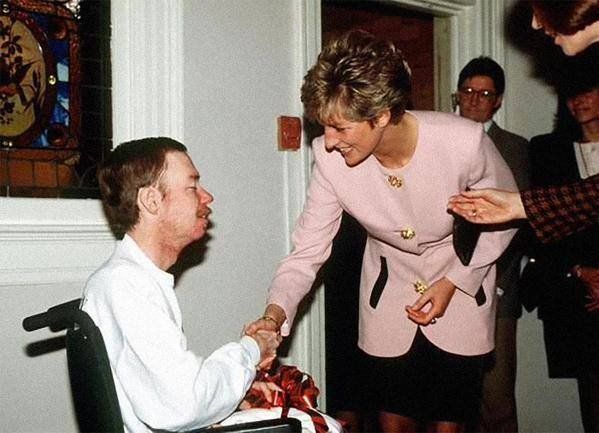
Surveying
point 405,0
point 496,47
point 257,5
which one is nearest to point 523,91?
point 496,47

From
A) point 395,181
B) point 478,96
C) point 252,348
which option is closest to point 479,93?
point 478,96

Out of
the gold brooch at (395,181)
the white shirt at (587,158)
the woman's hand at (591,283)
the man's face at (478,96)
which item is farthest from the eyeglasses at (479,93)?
the gold brooch at (395,181)

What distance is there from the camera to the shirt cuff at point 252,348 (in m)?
1.79

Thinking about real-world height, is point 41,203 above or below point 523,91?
below

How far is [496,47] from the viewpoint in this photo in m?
4.27

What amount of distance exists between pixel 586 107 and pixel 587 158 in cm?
24

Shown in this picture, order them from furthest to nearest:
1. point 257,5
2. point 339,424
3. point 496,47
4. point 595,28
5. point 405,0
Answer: point 496,47 < point 405,0 < point 257,5 < point 339,424 < point 595,28

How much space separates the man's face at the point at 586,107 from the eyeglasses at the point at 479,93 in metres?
0.39

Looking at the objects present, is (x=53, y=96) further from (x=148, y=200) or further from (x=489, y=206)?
(x=489, y=206)

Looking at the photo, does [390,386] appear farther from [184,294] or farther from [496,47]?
[496,47]

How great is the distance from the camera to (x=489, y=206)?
207cm

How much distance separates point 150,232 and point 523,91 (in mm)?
3169

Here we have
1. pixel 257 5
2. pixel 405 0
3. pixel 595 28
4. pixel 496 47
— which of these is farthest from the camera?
pixel 496 47

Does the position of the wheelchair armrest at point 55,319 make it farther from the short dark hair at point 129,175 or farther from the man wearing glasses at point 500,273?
the man wearing glasses at point 500,273
